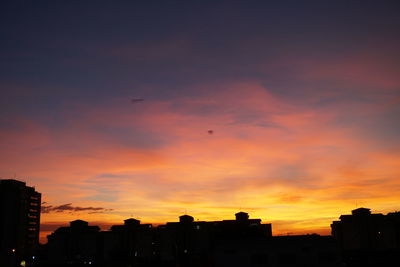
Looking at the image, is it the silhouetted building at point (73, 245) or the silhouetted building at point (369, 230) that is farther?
the silhouetted building at point (73, 245)

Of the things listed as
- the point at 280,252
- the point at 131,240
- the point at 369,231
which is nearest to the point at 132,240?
the point at 131,240

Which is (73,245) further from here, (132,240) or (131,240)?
(132,240)

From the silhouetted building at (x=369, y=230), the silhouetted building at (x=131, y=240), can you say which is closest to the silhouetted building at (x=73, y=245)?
the silhouetted building at (x=131, y=240)

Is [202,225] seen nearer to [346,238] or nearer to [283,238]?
[346,238]

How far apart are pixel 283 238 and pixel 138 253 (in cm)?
9185

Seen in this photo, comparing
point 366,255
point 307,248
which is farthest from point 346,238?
point 307,248

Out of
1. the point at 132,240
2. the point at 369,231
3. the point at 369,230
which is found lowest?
the point at 132,240

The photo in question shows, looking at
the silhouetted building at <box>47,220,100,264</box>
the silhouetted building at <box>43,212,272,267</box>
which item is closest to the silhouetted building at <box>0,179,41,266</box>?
the silhouetted building at <box>47,220,100,264</box>

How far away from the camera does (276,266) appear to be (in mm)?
50375

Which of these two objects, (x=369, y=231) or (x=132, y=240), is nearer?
(x=369, y=231)

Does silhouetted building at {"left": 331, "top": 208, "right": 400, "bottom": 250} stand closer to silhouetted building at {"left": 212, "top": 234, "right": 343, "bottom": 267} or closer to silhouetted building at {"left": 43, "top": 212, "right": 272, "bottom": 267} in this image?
silhouetted building at {"left": 43, "top": 212, "right": 272, "bottom": 267}

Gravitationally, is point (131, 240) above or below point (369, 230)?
below

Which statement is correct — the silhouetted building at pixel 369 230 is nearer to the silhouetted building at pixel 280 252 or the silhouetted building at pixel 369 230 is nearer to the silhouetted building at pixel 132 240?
the silhouetted building at pixel 132 240

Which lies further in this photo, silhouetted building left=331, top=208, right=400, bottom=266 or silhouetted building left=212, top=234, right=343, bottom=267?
silhouetted building left=331, top=208, right=400, bottom=266
